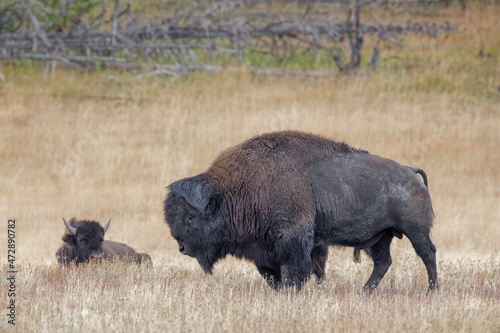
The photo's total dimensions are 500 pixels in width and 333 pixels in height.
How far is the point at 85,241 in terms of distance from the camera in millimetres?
10828

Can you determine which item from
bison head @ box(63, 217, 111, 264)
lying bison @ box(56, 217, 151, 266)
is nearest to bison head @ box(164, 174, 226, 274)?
lying bison @ box(56, 217, 151, 266)

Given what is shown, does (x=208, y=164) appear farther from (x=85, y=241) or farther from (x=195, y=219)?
(x=195, y=219)

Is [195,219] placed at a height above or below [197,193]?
below

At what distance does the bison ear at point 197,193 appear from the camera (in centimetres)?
863

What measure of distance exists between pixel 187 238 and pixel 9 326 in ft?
8.09

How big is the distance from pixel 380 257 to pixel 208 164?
34.4ft

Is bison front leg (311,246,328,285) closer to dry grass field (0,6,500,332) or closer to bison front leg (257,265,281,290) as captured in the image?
dry grass field (0,6,500,332)

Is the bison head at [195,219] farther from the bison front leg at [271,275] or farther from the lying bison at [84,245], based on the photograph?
the lying bison at [84,245]

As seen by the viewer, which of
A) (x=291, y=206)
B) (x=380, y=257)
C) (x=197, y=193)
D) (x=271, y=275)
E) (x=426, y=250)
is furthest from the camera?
(x=380, y=257)

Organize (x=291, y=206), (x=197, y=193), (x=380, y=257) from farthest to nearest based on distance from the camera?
(x=380, y=257) → (x=197, y=193) → (x=291, y=206)

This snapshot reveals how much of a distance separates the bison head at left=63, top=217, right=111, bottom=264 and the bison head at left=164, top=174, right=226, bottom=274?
93.2 inches

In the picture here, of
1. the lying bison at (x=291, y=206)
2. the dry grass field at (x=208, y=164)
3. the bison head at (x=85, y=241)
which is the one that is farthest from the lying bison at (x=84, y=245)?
the lying bison at (x=291, y=206)

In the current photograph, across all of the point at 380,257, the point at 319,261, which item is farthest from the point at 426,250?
the point at 319,261

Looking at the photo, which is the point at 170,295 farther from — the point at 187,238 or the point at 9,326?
the point at 9,326
